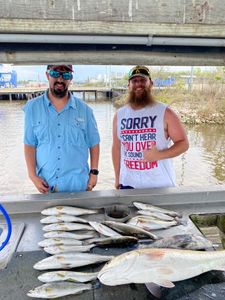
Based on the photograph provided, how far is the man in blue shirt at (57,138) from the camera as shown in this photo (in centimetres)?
296

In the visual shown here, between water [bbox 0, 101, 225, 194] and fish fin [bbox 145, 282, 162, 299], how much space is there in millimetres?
8510

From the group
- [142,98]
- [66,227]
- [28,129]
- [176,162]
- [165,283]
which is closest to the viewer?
[165,283]

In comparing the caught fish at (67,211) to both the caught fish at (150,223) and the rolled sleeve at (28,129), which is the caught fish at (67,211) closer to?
the caught fish at (150,223)

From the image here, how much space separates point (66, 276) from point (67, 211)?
0.74 m

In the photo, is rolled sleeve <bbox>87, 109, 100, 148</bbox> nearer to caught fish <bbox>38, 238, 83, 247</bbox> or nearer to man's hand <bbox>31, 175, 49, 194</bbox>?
man's hand <bbox>31, 175, 49, 194</bbox>

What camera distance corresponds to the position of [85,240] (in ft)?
6.38

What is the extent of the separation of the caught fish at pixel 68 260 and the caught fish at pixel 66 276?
0.07 meters

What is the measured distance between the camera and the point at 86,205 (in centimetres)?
249

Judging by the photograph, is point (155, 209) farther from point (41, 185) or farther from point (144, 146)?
point (41, 185)

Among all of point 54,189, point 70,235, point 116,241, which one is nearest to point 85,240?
point 70,235

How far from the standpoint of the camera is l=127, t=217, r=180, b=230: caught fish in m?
2.09

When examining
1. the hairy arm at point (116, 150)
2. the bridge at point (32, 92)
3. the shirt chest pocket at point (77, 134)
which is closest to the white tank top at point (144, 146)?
the hairy arm at point (116, 150)

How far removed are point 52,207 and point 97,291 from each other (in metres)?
1.00

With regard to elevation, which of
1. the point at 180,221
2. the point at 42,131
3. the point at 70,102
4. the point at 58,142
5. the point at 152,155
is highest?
the point at 70,102
